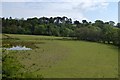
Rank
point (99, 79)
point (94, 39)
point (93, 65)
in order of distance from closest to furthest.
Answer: point (99, 79)
point (93, 65)
point (94, 39)

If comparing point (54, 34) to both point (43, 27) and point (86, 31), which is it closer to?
point (43, 27)

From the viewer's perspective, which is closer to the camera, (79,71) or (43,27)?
(79,71)

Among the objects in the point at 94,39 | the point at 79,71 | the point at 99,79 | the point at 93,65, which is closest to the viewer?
the point at 99,79

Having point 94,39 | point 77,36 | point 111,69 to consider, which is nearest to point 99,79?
point 111,69

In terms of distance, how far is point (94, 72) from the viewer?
19.2 m

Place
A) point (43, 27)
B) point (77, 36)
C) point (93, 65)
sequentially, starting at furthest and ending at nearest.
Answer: point (43, 27), point (77, 36), point (93, 65)

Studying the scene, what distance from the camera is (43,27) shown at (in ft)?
274

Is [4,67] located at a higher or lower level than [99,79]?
higher

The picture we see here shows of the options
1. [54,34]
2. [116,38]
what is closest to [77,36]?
[54,34]

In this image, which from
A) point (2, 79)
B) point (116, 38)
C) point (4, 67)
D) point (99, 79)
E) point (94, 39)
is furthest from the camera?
point (94, 39)

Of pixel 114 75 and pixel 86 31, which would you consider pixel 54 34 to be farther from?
pixel 114 75

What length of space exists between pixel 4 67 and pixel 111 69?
10.4 meters

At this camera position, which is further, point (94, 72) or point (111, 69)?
point (111, 69)

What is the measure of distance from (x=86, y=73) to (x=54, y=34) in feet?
215
